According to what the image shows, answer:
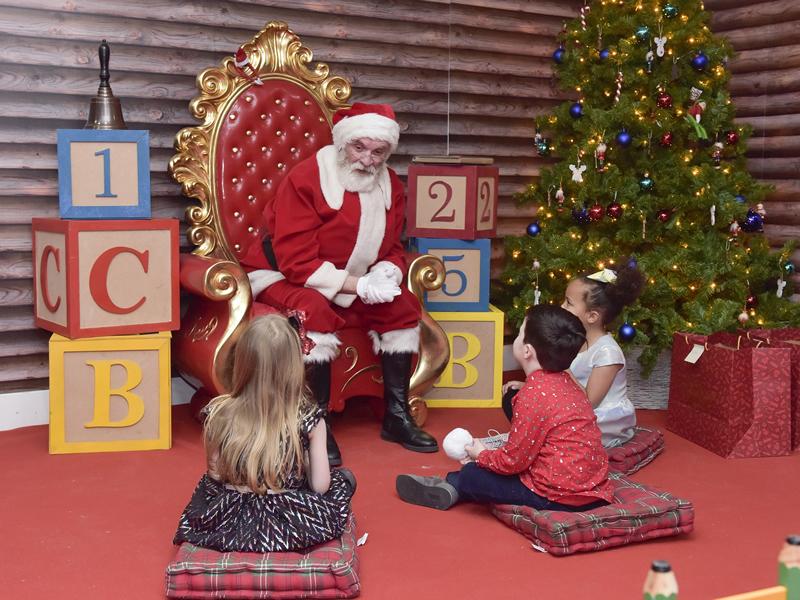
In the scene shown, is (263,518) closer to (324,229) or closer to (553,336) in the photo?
(553,336)

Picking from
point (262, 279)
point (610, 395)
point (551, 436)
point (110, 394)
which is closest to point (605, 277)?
point (610, 395)

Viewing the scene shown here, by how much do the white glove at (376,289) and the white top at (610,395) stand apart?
2.64ft

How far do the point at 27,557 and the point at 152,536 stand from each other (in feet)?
1.28

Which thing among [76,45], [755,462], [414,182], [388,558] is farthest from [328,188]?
[755,462]

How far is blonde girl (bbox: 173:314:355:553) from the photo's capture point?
2852 mm

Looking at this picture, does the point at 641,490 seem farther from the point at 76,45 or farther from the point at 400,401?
the point at 76,45

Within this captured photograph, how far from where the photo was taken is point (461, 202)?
4957mm

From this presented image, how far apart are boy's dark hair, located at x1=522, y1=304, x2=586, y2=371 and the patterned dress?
77 cm

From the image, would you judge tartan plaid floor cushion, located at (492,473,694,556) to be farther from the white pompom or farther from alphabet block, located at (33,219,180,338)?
alphabet block, located at (33,219,180,338)

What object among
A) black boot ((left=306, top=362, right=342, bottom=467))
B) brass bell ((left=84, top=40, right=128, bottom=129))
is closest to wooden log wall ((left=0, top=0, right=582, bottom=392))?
brass bell ((left=84, top=40, right=128, bottom=129))

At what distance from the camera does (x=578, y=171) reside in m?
5.43

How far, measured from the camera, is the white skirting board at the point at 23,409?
15.2 ft

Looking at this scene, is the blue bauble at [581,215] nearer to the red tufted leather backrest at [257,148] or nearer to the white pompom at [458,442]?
the red tufted leather backrest at [257,148]

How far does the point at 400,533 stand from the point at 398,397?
3.76ft
